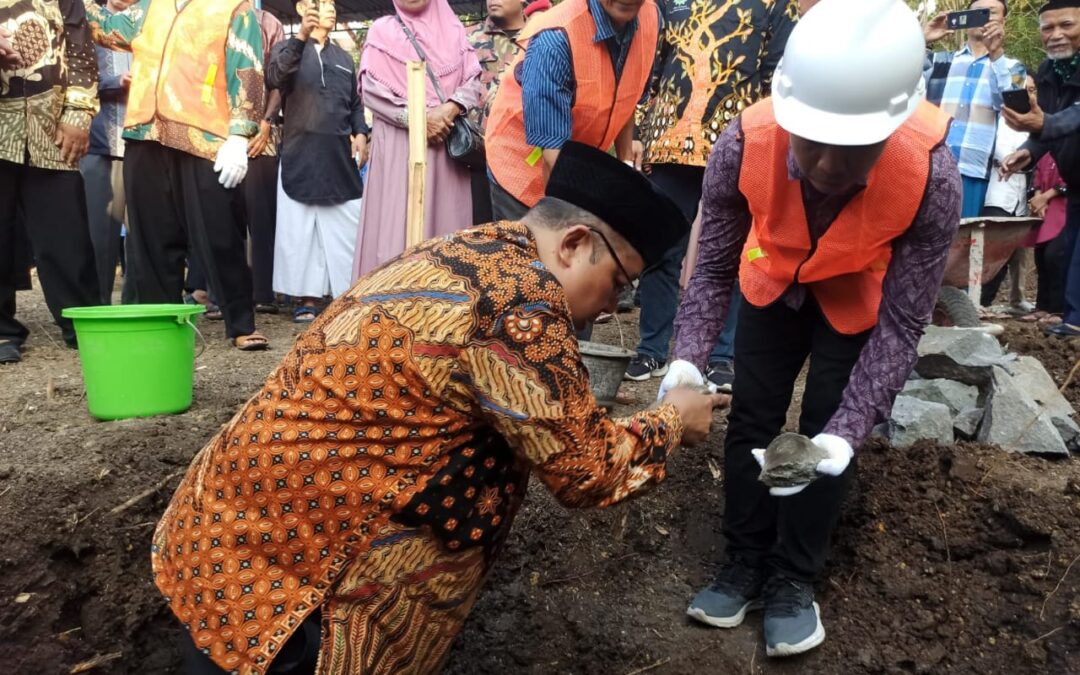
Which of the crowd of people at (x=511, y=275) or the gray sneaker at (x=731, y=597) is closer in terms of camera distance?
the crowd of people at (x=511, y=275)

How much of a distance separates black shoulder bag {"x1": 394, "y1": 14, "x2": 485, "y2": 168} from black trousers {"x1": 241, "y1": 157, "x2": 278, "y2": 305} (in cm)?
168

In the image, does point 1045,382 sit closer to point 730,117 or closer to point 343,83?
point 730,117

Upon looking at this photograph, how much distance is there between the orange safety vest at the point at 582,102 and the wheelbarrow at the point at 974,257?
1933 mm

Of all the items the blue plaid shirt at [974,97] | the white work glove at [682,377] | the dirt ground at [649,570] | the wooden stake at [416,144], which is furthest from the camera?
the blue plaid shirt at [974,97]

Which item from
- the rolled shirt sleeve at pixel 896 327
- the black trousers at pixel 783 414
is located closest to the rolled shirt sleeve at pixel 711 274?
the black trousers at pixel 783 414

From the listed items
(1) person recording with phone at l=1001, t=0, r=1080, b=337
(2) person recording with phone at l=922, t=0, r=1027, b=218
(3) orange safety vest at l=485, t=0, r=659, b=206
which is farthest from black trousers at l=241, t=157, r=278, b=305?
(1) person recording with phone at l=1001, t=0, r=1080, b=337

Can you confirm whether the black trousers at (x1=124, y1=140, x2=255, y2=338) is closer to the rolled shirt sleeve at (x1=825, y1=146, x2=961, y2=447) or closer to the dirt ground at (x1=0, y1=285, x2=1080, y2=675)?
the dirt ground at (x1=0, y1=285, x2=1080, y2=675)

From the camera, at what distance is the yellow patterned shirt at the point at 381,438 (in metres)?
1.40

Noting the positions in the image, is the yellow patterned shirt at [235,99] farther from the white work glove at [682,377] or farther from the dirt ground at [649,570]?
the white work glove at [682,377]

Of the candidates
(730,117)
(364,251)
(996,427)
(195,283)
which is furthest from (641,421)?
(195,283)

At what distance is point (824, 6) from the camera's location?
1.76 metres

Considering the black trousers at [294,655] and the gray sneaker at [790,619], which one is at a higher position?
the black trousers at [294,655]

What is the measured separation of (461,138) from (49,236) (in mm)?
2108

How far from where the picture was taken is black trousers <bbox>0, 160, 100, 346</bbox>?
4035 mm
